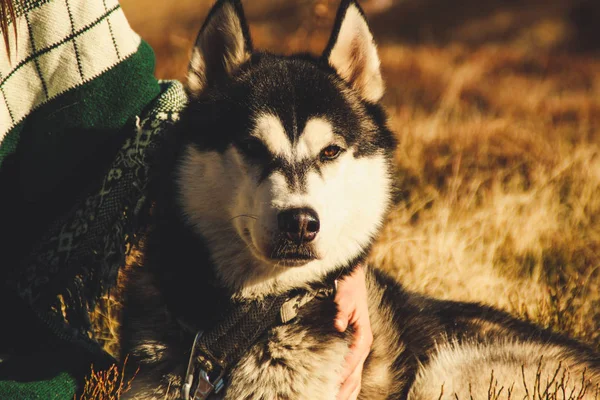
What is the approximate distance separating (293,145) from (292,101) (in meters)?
0.19

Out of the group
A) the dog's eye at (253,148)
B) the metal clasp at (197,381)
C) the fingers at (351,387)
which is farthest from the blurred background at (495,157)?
the metal clasp at (197,381)

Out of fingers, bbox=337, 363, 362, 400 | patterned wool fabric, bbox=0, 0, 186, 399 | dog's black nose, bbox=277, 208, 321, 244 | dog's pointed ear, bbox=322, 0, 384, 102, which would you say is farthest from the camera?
dog's pointed ear, bbox=322, 0, 384, 102

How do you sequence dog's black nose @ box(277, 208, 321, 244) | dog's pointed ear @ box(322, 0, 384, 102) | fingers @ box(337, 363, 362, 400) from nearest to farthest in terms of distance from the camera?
1. dog's black nose @ box(277, 208, 321, 244)
2. fingers @ box(337, 363, 362, 400)
3. dog's pointed ear @ box(322, 0, 384, 102)

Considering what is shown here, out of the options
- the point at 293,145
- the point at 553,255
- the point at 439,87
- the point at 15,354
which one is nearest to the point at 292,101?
the point at 293,145

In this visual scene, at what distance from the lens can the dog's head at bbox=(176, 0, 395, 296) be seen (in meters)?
2.34

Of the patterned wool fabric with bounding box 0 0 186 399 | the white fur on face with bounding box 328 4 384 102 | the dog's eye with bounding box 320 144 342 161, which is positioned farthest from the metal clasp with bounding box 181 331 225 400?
the white fur on face with bounding box 328 4 384 102

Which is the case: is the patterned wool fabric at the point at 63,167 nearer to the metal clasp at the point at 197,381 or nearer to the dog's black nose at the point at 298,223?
the metal clasp at the point at 197,381

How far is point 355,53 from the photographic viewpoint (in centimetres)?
274

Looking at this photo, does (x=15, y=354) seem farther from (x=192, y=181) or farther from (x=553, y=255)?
(x=553, y=255)

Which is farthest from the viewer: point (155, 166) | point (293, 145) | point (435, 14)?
point (435, 14)

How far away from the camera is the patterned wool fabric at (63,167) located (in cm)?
229

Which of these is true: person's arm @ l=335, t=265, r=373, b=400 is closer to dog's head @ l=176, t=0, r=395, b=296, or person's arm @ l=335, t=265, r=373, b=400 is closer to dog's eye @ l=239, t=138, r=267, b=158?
dog's head @ l=176, t=0, r=395, b=296

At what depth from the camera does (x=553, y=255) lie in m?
4.39

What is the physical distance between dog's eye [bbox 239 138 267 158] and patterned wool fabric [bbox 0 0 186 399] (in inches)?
15.5
